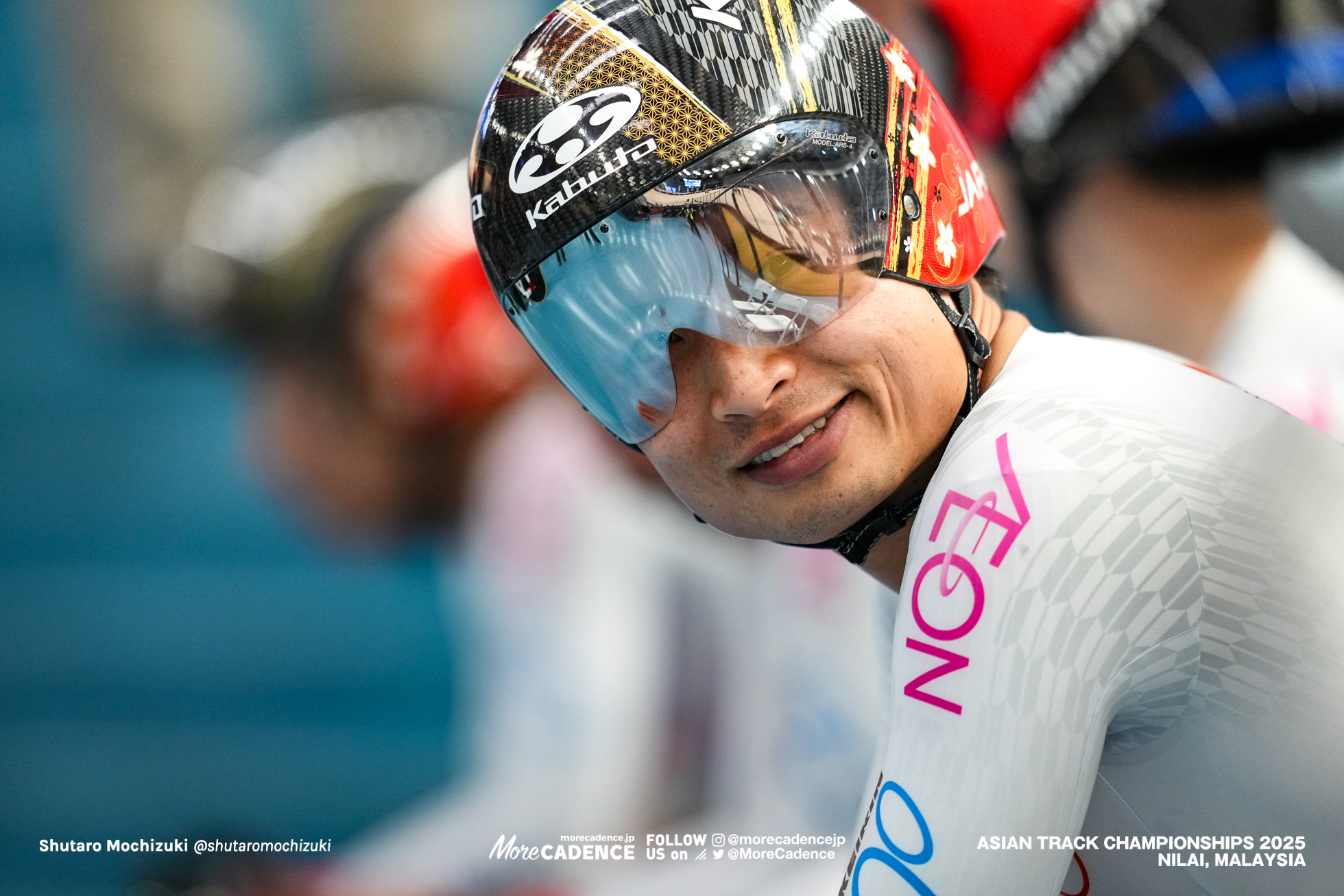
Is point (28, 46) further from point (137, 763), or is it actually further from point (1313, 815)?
point (1313, 815)

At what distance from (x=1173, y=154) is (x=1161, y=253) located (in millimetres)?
267

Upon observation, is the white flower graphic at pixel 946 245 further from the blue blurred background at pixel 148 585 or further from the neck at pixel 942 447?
the blue blurred background at pixel 148 585

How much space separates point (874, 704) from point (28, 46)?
573cm

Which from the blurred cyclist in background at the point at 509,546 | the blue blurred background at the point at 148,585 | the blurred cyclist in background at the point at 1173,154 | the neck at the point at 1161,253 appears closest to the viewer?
the blurred cyclist in background at the point at 1173,154

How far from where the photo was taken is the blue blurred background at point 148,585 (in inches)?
256

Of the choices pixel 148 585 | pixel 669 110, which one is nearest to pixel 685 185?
pixel 669 110

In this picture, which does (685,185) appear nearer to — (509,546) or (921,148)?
(921,148)

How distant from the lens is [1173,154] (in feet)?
11.5

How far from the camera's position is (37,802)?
6.74m

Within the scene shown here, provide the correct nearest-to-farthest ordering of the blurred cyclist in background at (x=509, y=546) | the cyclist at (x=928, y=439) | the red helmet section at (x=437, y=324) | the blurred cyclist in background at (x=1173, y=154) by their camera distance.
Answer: the cyclist at (x=928, y=439) → the blurred cyclist in background at (x=1173, y=154) → the blurred cyclist in background at (x=509, y=546) → the red helmet section at (x=437, y=324)

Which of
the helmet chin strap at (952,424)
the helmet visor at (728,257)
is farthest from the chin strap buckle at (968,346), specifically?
the helmet visor at (728,257)

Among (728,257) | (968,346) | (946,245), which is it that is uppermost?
(728,257)

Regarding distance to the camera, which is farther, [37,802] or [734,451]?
[37,802]

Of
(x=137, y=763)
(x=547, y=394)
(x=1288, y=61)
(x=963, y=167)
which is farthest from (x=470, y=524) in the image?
(x=963, y=167)
